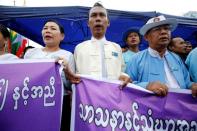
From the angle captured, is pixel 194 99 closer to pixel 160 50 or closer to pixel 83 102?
pixel 160 50

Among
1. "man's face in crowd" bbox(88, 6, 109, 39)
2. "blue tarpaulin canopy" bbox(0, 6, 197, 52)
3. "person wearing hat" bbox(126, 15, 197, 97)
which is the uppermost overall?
"blue tarpaulin canopy" bbox(0, 6, 197, 52)

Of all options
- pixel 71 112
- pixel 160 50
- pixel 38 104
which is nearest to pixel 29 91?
pixel 38 104

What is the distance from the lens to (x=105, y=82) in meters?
3.49

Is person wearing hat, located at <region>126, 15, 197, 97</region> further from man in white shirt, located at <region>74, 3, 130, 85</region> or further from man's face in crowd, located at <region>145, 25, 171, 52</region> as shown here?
man in white shirt, located at <region>74, 3, 130, 85</region>

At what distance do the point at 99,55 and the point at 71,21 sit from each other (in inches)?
161

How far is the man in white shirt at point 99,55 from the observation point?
147 inches

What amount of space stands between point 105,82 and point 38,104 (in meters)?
0.70

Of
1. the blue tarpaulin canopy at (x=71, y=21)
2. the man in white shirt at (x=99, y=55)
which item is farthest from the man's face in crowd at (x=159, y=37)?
the blue tarpaulin canopy at (x=71, y=21)

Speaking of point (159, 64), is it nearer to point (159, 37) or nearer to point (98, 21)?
point (159, 37)

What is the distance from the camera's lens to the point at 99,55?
12.4ft

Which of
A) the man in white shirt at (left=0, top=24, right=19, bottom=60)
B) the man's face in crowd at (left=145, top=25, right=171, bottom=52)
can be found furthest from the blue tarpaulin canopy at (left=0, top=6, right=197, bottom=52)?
the man's face in crowd at (left=145, top=25, right=171, bottom=52)

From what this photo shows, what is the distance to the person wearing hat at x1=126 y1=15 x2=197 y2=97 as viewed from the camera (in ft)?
12.4

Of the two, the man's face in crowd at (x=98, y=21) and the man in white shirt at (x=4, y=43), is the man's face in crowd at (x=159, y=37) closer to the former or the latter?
the man's face in crowd at (x=98, y=21)

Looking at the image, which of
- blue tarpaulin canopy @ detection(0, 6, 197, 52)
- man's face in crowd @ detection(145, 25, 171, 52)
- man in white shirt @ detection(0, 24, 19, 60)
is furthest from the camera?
blue tarpaulin canopy @ detection(0, 6, 197, 52)
